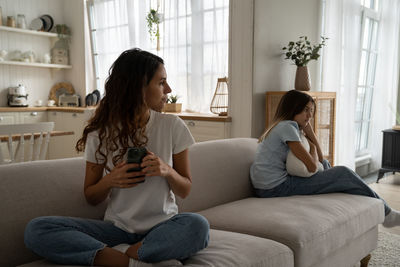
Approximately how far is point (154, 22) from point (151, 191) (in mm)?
3662

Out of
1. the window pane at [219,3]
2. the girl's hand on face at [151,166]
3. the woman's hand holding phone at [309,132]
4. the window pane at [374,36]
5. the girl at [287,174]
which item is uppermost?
the window pane at [219,3]

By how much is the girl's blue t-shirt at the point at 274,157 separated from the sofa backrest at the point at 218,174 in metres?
0.08

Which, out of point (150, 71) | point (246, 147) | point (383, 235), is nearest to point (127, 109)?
point (150, 71)

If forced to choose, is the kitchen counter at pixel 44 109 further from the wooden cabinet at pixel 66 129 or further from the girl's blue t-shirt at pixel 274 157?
the girl's blue t-shirt at pixel 274 157

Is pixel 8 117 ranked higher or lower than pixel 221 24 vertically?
lower

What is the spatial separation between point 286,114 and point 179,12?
2593 mm

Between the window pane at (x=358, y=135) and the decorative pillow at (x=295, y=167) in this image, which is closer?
the decorative pillow at (x=295, y=167)

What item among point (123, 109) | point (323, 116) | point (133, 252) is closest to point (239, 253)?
point (133, 252)

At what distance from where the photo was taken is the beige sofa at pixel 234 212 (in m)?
1.43

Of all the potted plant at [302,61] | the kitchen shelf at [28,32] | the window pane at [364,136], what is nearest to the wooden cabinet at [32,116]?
the kitchen shelf at [28,32]

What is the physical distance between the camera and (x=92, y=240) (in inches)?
50.9

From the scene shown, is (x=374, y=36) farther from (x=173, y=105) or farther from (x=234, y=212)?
(x=234, y=212)

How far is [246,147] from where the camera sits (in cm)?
249

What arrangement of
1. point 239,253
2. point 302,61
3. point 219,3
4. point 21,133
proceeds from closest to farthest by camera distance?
point 239,253 → point 21,133 → point 302,61 → point 219,3
